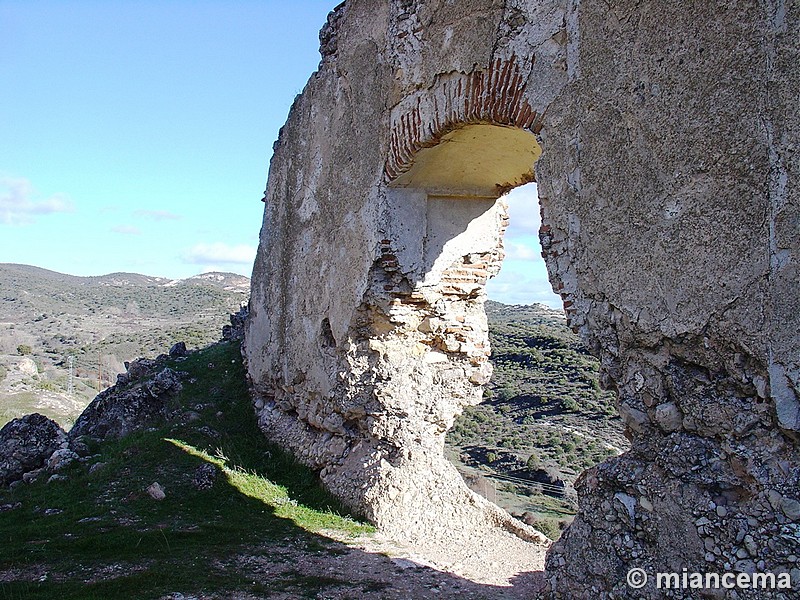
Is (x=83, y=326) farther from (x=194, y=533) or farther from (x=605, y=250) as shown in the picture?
(x=605, y=250)

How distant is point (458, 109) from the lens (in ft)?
14.5

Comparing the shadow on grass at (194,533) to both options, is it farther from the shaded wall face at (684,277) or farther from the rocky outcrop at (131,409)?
the shaded wall face at (684,277)

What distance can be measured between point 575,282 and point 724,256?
0.86 m

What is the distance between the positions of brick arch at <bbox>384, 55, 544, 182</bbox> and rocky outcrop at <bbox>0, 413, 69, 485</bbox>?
421 centimetres

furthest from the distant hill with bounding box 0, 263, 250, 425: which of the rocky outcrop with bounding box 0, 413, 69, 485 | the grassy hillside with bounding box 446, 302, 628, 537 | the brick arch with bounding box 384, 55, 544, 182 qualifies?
the brick arch with bounding box 384, 55, 544, 182

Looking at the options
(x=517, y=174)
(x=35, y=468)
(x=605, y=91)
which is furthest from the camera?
(x=35, y=468)

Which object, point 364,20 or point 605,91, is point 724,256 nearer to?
point 605,91

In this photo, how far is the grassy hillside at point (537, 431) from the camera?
31.1 feet

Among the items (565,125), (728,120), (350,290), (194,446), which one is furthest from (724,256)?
(194,446)

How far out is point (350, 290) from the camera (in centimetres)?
584

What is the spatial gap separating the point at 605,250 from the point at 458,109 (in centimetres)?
157

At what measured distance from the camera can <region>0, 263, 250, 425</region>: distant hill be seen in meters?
21.7

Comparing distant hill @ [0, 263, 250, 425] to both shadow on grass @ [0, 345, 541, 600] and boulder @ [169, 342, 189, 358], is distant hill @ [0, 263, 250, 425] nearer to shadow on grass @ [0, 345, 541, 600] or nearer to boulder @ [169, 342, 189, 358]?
boulder @ [169, 342, 189, 358]

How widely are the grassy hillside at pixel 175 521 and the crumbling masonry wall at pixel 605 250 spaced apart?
1.86 ft
